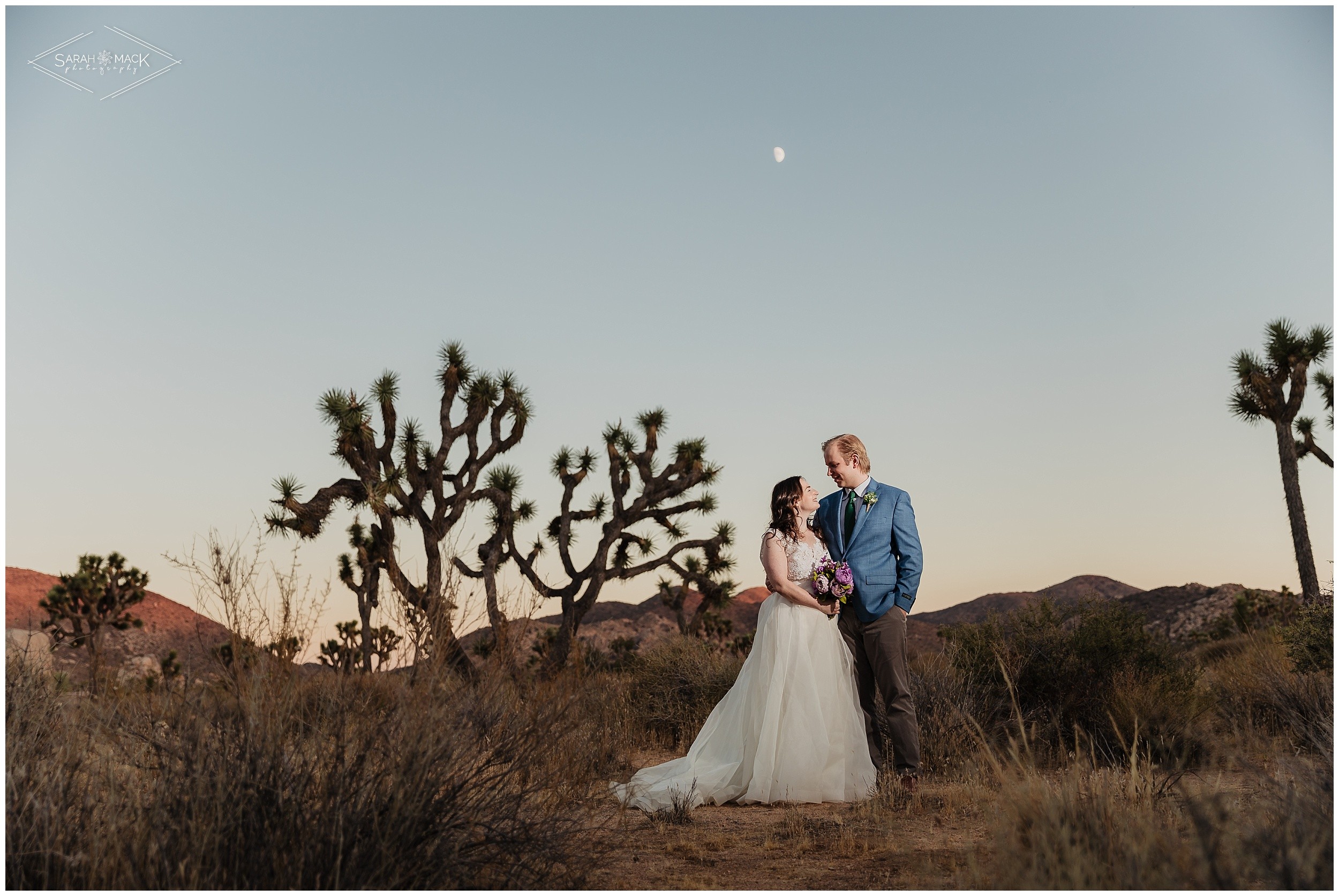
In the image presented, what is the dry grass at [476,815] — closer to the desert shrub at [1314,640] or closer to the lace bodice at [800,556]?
the lace bodice at [800,556]

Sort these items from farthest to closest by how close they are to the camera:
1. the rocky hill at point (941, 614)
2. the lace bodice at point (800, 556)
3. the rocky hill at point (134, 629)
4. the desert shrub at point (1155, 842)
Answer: the rocky hill at point (941, 614) → the lace bodice at point (800, 556) → the rocky hill at point (134, 629) → the desert shrub at point (1155, 842)

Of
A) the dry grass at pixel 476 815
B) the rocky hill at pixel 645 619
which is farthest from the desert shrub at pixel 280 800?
the rocky hill at pixel 645 619

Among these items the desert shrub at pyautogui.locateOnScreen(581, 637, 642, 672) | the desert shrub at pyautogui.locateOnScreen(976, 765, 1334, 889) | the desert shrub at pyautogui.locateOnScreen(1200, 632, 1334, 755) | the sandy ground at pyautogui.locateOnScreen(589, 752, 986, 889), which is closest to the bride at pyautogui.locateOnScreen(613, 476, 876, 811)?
the sandy ground at pyautogui.locateOnScreen(589, 752, 986, 889)

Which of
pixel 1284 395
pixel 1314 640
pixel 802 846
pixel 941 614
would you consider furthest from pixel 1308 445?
pixel 941 614

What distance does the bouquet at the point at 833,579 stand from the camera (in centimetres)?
600

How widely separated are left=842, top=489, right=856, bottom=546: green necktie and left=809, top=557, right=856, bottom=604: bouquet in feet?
0.66

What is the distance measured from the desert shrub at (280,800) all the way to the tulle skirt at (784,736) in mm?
1765

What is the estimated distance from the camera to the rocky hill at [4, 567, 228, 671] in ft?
17.9

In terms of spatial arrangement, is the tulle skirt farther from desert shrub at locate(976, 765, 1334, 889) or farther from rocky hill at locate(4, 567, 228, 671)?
rocky hill at locate(4, 567, 228, 671)

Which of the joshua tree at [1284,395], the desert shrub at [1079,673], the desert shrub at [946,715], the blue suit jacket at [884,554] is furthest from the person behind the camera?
the joshua tree at [1284,395]

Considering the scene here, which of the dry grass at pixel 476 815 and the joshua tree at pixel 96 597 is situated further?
the joshua tree at pixel 96 597

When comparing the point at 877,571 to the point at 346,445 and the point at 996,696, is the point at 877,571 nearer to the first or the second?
the point at 996,696

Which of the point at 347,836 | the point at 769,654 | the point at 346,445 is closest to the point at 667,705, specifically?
the point at 769,654

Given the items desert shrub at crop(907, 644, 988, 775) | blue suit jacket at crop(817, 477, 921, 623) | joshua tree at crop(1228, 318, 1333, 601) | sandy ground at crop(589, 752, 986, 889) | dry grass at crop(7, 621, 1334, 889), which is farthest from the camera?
joshua tree at crop(1228, 318, 1333, 601)
